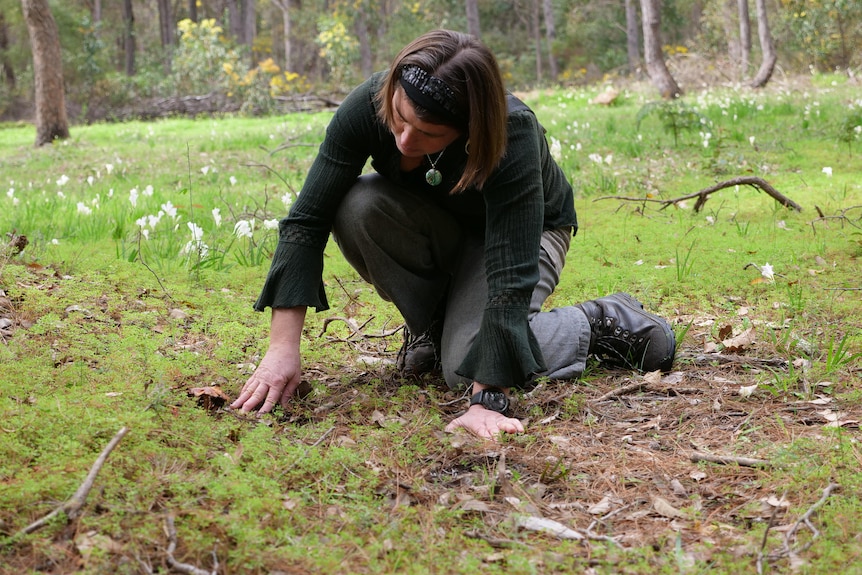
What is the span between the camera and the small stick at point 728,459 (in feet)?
7.27

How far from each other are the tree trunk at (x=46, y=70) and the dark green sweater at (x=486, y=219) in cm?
1038

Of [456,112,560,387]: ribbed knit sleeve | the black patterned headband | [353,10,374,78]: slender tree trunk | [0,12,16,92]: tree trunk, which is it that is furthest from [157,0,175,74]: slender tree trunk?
the black patterned headband

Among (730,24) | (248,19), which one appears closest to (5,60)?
(248,19)

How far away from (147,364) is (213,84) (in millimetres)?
18610

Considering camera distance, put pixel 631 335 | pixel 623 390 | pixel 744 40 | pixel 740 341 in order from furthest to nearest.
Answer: pixel 744 40 < pixel 740 341 < pixel 631 335 < pixel 623 390

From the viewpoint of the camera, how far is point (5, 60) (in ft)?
90.5

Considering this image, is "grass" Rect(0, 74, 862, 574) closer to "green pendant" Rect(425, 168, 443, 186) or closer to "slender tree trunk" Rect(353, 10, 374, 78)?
"green pendant" Rect(425, 168, 443, 186)

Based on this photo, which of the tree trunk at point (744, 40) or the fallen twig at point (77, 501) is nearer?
the fallen twig at point (77, 501)

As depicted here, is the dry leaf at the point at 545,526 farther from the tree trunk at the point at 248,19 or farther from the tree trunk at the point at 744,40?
the tree trunk at the point at 248,19

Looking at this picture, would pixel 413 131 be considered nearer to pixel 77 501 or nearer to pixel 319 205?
pixel 319 205

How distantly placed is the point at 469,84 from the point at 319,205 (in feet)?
2.46

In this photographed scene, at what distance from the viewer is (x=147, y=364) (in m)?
2.81

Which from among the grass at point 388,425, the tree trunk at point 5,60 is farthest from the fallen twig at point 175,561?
the tree trunk at point 5,60

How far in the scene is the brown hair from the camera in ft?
7.47
